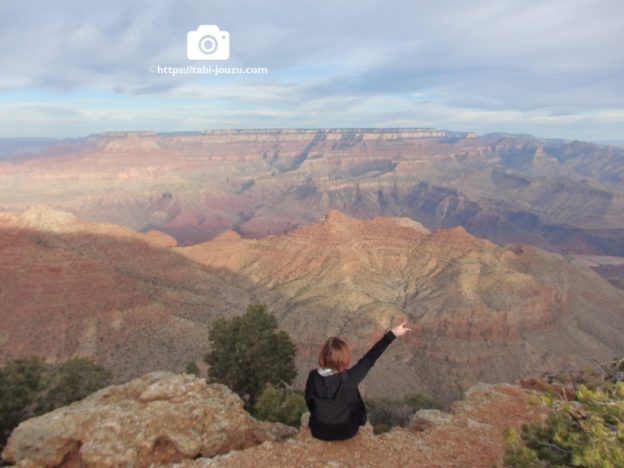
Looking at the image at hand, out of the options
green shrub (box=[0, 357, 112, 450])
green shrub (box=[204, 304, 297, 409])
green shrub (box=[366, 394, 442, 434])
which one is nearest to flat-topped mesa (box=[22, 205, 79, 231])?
green shrub (box=[0, 357, 112, 450])

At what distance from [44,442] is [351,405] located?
403 inches

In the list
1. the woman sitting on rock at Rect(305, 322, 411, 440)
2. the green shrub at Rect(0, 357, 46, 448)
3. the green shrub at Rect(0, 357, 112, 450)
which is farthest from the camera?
the green shrub at Rect(0, 357, 112, 450)

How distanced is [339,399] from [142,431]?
7762 millimetres

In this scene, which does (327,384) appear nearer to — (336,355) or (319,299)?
(336,355)

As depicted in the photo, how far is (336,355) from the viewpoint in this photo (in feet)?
30.3

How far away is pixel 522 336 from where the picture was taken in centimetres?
5766

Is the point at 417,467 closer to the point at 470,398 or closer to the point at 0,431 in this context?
the point at 470,398

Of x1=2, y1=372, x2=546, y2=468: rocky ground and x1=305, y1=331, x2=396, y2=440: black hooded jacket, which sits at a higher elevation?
x1=305, y1=331, x2=396, y2=440: black hooded jacket

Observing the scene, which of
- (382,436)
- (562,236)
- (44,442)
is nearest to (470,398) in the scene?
(382,436)

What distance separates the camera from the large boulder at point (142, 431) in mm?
13281

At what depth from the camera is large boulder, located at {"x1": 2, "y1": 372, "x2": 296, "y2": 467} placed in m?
13.3

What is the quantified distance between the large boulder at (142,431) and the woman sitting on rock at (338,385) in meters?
4.97

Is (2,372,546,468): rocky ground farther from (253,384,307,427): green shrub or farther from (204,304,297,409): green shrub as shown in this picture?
(204,304,297,409): green shrub

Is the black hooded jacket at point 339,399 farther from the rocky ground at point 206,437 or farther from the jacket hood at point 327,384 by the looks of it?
the rocky ground at point 206,437
